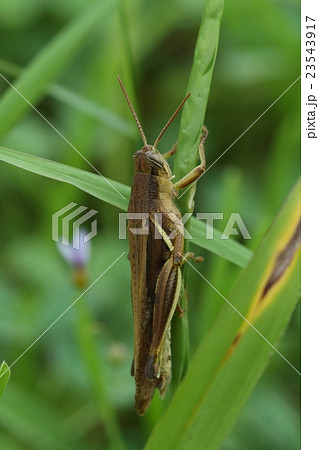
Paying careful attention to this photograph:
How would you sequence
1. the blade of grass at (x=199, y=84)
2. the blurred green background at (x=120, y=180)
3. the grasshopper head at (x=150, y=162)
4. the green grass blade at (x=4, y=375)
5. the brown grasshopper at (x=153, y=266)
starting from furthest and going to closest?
the blurred green background at (x=120, y=180)
the grasshopper head at (x=150, y=162)
the brown grasshopper at (x=153, y=266)
the blade of grass at (x=199, y=84)
the green grass blade at (x=4, y=375)

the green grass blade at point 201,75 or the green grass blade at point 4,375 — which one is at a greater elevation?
the green grass blade at point 201,75

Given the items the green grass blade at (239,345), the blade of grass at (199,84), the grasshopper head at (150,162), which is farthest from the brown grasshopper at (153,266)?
the green grass blade at (239,345)

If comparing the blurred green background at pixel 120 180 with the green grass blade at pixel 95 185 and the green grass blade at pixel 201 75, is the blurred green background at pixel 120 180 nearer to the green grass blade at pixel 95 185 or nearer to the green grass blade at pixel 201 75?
the green grass blade at pixel 95 185

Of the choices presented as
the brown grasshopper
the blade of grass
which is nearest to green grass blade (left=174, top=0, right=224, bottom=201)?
the blade of grass

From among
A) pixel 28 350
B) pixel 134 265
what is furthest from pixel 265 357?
pixel 28 350

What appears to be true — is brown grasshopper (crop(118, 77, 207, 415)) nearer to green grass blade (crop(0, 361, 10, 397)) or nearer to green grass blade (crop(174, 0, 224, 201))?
green grass blade (crop(174, 0, 224, 201))

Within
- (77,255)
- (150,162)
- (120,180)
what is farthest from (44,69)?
(120,180)
